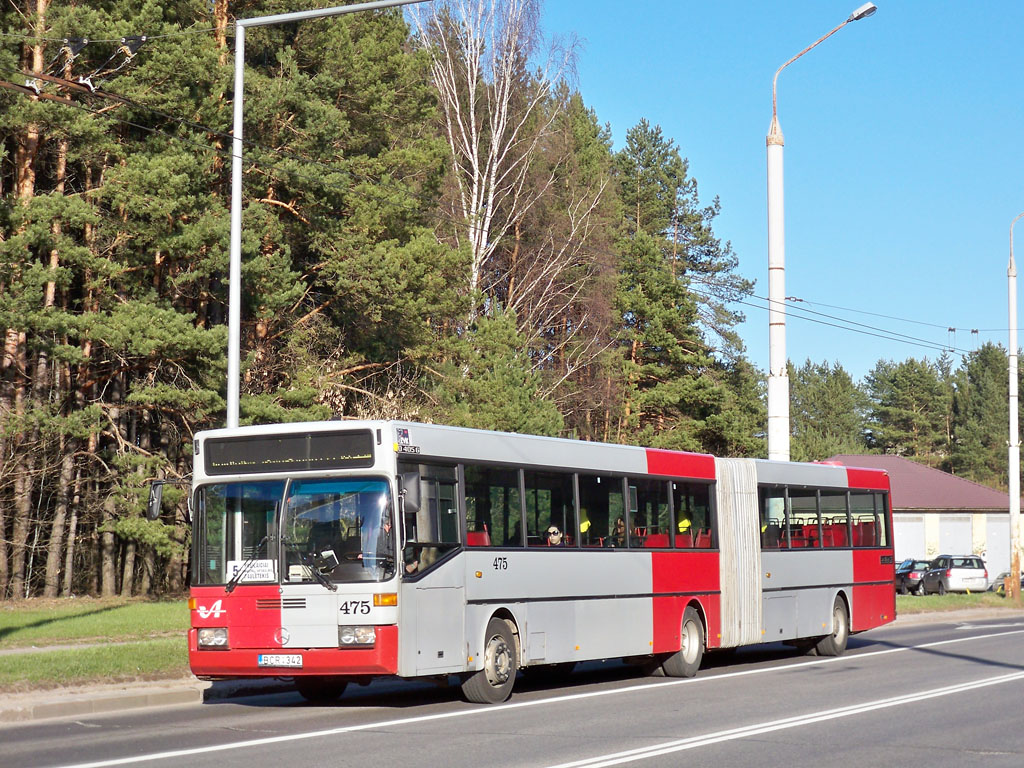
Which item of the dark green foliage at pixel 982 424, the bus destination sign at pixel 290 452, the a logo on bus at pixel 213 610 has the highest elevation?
the dark green foliage at pixel 982 424

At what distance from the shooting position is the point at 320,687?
15359 mm

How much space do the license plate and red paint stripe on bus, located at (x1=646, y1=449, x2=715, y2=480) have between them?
6.51 meters

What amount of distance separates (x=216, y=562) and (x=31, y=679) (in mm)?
2995

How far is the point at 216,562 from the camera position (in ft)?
45.0

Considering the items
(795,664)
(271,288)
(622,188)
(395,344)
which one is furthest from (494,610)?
(622,188)

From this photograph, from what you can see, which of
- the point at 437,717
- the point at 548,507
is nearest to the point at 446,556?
the point at 437,717

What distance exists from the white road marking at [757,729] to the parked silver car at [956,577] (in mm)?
35033

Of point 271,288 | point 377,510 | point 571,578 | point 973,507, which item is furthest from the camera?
point 973,507

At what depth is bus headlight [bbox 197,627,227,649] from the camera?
44.3 ft

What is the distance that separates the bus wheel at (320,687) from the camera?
1518cm

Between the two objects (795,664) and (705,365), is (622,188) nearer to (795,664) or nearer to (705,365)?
(705,365)

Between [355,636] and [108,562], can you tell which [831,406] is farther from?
[355,636]

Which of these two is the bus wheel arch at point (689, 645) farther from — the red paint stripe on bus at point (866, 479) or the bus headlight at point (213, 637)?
the bus headlight at point (213, 637)

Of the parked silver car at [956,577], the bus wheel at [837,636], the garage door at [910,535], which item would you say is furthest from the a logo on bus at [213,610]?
the garage door at [910,535]
